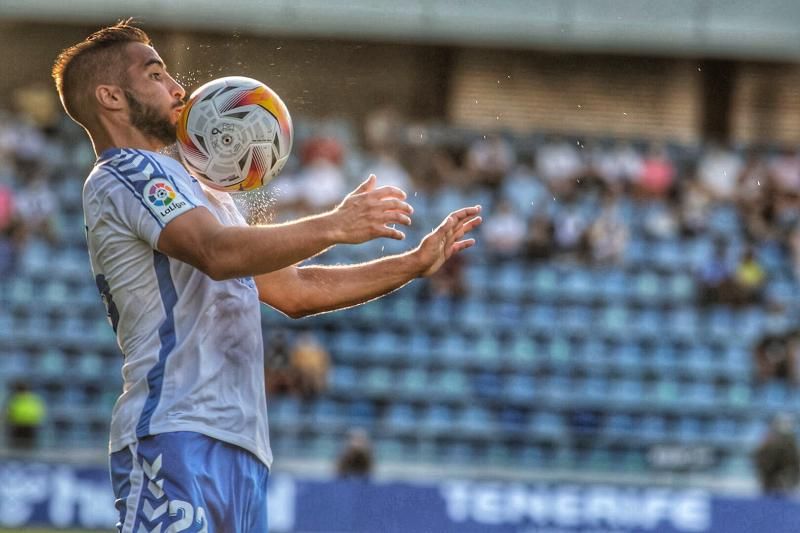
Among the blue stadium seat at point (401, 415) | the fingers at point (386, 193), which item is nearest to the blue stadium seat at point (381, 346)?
the blue stadium seat at point (401, 415)

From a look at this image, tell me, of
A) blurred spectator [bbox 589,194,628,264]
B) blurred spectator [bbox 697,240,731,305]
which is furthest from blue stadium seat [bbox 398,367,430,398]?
blurred spectator [bbox 697,240,731,305]

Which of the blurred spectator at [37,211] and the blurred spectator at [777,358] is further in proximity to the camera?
the blurred spectator at [37,211]

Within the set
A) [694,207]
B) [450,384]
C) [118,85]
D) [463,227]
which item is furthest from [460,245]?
[694,207]

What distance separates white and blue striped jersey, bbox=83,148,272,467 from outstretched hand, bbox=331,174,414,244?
0.39m

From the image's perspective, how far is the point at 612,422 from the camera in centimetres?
1445

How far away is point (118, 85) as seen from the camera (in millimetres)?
3754

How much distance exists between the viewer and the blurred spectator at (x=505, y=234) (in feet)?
51.0

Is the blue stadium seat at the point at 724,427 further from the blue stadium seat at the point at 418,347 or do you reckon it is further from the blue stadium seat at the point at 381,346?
the blue stadium seat at the point at 381,346

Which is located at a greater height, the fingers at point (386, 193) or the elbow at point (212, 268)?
the fingers at point (386, 193)

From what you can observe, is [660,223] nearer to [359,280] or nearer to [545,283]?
[545,283]

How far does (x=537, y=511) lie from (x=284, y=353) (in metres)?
3.16

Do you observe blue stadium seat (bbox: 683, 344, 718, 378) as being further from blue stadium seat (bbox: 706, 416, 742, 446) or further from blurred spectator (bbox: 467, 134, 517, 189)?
blurred spectator (bbox: 467, 134, 517, 189)

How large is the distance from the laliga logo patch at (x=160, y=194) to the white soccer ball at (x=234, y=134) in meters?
0.43

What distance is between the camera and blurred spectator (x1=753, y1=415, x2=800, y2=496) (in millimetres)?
13391
